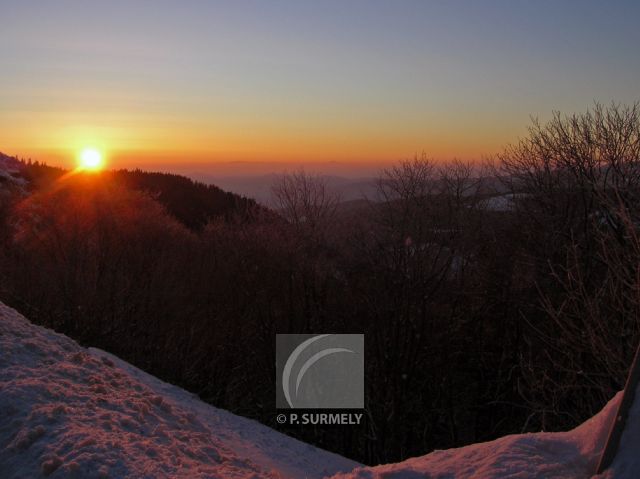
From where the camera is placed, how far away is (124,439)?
5648 mm

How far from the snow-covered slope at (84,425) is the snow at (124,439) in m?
0.01

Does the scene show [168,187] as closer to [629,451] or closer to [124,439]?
[124,439]

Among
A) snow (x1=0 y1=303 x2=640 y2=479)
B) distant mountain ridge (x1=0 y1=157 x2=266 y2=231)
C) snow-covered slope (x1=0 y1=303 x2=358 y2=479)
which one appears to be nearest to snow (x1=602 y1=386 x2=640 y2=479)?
snow (x1=0 y1=303 x2=640 y2=479)

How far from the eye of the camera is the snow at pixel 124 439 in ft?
14.2

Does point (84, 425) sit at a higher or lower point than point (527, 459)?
lower

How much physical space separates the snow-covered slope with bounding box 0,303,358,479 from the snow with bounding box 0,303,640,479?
13mm

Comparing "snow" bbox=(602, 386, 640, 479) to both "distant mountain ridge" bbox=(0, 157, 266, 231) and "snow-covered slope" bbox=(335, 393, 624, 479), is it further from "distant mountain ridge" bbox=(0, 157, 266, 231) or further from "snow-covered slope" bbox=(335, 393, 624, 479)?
"distant mountain ridge" bbox=(0, 157, 266, 231)

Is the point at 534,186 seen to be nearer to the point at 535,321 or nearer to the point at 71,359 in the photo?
the point at 535,321

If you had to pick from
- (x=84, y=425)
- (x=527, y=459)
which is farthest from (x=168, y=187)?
(x=527, y=459)

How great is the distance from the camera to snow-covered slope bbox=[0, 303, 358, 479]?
16.0 feet

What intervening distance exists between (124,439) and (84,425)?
1.38 ft

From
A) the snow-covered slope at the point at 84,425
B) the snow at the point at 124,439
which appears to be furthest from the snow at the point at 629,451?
the snow-covered slope at the point at 84,425

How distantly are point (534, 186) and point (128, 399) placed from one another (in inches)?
717

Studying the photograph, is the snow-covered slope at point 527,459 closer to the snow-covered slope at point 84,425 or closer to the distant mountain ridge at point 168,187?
the snow-covered slope at point 84,425
